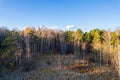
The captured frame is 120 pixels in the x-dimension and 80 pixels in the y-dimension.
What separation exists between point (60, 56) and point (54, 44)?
20.0ft

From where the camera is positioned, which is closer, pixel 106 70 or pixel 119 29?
pixel 106 70


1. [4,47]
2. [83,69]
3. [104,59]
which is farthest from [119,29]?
[4,47]

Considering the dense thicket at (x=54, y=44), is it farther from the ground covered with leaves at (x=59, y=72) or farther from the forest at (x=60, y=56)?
the ground covered with leaves at (x=59, y=72)

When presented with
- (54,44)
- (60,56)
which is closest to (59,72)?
(60,56)

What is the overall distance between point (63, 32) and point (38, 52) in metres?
8.62

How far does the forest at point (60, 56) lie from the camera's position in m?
26.1

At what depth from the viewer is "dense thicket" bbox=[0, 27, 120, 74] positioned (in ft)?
97.3

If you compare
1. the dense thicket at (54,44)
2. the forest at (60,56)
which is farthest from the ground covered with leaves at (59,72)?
the dense thicket at (54,44)

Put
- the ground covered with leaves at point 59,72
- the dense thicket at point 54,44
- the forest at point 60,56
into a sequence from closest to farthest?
the ground covered with leaves at point 59,72 → the forest at point 60,56 → the dense thicket at point 54,44

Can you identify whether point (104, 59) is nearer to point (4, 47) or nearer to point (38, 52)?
point (38, 52)

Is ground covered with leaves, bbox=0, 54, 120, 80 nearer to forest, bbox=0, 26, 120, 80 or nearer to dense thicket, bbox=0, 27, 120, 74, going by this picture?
forest, bbox=0, 26, 120, 80

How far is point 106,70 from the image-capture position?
1115 inches

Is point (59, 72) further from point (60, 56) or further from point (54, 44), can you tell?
point (54, 44)

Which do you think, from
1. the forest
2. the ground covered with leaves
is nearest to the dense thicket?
the forest
